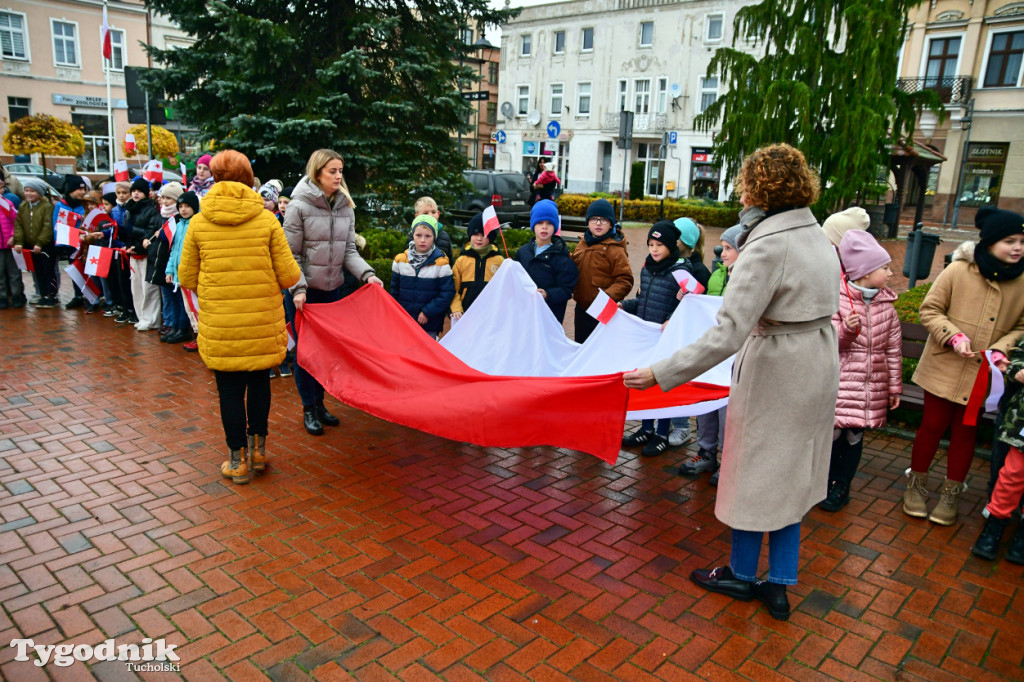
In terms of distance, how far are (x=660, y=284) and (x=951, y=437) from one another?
222cm

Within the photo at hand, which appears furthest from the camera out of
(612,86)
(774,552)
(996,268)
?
(612,86)

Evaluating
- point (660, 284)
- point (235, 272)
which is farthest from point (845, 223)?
point (235, 272)

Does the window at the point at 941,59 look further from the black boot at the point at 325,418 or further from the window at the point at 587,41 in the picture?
the black boot at the point at 325,418

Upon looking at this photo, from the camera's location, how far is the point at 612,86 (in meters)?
48.3

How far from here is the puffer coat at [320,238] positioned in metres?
5.54

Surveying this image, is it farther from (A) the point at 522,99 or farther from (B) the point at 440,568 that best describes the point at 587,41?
(B) the point at 440,568

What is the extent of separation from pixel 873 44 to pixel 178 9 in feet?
38.5

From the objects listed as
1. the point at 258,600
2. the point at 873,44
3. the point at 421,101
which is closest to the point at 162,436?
the point at 258,600

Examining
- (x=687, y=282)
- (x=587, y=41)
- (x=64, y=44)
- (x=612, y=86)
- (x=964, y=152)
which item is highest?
(x=587, y=41)

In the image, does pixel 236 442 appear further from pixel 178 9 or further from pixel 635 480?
pixel 178 9

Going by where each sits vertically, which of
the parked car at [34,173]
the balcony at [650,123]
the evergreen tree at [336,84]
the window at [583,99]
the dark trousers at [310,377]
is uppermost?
the window at [583,99]

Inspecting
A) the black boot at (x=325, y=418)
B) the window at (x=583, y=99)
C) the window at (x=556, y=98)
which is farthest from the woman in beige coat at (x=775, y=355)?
the window at (x=556, y=98)

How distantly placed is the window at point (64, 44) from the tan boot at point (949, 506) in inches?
1933

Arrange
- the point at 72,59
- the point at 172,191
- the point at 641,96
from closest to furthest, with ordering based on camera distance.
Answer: the point at 172,191 < the point at 72,59 < the point at 641,96
